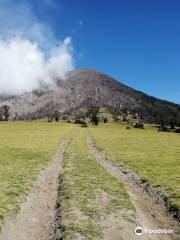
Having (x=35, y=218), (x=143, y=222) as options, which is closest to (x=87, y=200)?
(x=35, y=218)

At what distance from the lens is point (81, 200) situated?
22.1 meters

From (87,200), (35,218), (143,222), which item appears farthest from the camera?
(87,200)

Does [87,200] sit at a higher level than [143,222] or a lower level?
higher

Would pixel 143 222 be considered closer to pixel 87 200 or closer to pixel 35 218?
pixel 87 200

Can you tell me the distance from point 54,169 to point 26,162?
5.83m

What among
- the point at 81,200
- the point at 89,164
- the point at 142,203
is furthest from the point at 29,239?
the point at 89,164

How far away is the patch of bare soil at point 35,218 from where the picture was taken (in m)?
16.2

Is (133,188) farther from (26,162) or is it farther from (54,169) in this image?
(26,162)

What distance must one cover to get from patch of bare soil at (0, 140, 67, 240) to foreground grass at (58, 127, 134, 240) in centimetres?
83

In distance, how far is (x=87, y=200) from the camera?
2225 cm

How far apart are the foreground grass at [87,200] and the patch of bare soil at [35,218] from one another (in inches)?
32.8

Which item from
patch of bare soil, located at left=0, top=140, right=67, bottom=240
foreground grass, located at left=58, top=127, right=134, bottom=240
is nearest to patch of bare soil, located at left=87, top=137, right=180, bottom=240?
foreground grass, located at left=58, top=127, right=134, bottom=240

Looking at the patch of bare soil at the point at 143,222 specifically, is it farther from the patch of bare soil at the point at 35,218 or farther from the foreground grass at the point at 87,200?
the patch of bare soil at the point at 35,218

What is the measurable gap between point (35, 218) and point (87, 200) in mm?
4628
